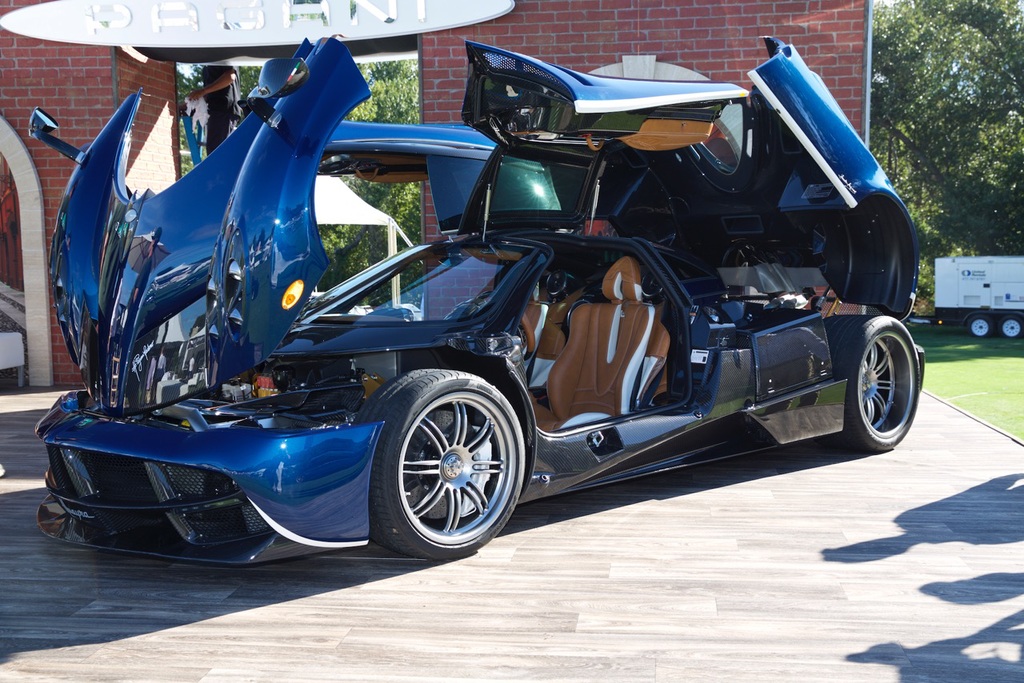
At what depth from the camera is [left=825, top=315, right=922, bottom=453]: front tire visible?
5902 mm

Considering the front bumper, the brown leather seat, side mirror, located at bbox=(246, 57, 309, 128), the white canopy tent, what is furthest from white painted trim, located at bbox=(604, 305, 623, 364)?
the white canopy tent

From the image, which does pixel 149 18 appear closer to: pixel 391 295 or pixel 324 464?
pixel 391 295

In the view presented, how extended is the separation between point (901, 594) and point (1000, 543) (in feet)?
2.96

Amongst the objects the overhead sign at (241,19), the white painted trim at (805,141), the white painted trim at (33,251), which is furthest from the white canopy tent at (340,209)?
the white painted trim at (805,141)

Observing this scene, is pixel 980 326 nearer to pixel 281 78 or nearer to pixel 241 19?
pixel 241 19

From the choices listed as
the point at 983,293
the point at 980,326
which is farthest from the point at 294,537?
the point at 983,293

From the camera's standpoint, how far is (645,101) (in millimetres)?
4676

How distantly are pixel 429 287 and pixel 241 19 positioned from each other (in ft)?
22.2

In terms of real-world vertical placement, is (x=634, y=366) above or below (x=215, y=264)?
below

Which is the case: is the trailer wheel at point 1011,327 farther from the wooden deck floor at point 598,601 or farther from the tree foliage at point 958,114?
the wooden deck floor at point 598,601

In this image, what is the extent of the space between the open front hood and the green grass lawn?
17.6 ft

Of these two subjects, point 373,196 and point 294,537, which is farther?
point 373,196

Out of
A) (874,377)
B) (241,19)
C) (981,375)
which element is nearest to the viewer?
(874,377)

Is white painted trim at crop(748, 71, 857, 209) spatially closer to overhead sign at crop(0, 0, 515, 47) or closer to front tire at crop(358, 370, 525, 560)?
front tire at crop(358, 370, 525, 560)
